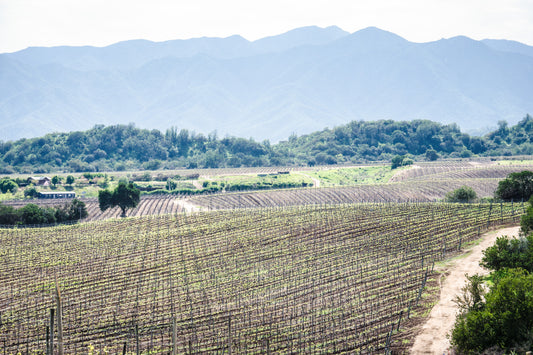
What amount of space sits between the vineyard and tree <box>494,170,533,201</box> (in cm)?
887

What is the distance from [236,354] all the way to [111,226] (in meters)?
53.2

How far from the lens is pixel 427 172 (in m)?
166

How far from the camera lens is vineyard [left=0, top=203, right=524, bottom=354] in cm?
4088

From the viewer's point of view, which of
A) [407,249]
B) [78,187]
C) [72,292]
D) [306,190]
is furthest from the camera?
[78,187]

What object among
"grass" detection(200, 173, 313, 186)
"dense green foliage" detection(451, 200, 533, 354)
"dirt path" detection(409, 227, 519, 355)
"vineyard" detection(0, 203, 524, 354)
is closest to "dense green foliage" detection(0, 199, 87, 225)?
"vineyard" detection(0, 203, 524, 354)

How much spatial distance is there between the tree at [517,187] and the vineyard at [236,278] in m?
8.87

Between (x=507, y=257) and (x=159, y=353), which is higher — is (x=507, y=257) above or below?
above

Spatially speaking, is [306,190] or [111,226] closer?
[111,226]

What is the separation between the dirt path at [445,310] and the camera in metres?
38.3

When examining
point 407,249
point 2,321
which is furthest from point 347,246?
point 2,321

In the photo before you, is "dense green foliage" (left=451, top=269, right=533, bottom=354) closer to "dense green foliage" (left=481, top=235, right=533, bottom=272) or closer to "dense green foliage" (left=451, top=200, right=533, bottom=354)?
"dense green foliage" (left=451, top=200, right=533, bottom=354)

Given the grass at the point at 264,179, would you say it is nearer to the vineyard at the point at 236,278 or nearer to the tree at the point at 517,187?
the vineyard at the point at 236,278

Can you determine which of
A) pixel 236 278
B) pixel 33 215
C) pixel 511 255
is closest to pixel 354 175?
pixel 33 215

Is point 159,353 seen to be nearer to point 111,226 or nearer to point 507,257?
point 507,257
